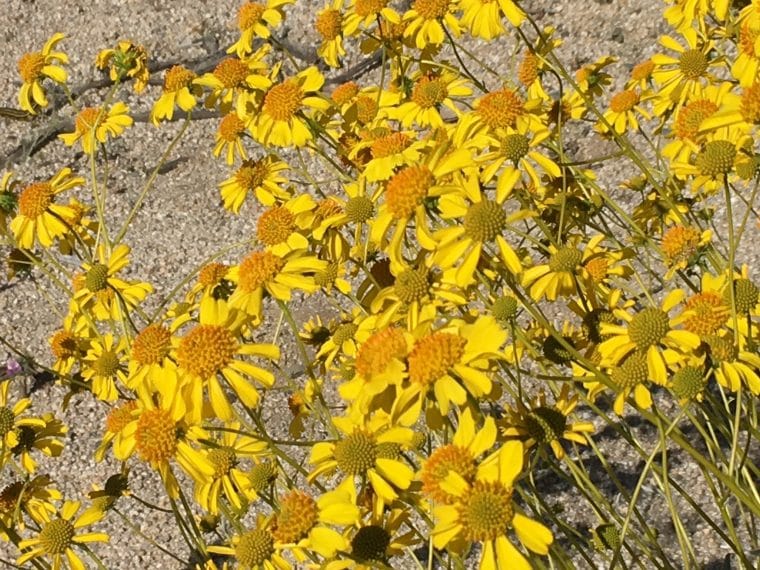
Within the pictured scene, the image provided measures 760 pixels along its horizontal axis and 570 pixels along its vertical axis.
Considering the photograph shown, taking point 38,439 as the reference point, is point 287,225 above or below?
above

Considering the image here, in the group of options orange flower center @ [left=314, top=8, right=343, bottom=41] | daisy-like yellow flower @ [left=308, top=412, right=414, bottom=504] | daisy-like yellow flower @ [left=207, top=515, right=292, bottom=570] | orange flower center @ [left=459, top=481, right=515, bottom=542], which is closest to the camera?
Result: orange flower center @ [left=459, top=481, right=515, bottom=542]

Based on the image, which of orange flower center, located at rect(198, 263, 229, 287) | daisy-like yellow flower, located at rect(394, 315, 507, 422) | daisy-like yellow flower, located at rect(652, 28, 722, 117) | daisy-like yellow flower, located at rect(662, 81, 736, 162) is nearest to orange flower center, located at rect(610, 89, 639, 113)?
daisy-like yellow flower, located at rect(652, 28, 722, 117)

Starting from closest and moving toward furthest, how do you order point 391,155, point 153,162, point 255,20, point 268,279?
1. point 268,279
2. point 391,155
3. point 255,20
4. point 153,162

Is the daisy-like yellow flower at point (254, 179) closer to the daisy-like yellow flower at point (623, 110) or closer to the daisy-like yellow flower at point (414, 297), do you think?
the daisy-like yellow flower at point (414, 297)

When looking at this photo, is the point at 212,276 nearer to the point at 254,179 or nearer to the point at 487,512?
the point at 254,179

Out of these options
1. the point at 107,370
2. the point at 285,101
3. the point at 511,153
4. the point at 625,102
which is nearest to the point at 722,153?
the point at 511,153

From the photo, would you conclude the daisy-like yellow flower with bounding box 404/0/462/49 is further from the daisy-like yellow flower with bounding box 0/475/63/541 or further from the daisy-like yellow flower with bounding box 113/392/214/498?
the daisy-like yellow flower with bounding box 0/475/63/541
